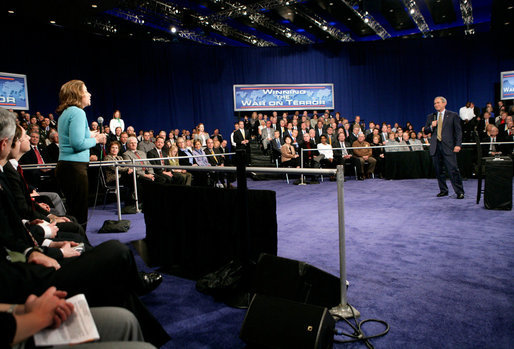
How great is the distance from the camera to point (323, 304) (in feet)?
6.32

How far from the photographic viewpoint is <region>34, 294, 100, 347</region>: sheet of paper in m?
0.93

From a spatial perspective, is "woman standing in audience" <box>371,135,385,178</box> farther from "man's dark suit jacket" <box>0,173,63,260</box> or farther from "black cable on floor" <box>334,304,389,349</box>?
"man's dark suit jacket" <box>0,173,63,260</box>

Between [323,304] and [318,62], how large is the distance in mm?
13802

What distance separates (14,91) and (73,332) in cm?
1023

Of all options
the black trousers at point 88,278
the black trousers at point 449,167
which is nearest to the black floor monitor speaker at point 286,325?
the black trousers at point 88,278

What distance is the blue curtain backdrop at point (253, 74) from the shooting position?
35.8ft

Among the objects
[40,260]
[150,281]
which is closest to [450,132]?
[150,281]

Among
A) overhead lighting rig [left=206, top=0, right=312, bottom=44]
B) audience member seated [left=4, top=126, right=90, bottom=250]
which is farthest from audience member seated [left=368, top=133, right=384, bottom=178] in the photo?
audience member seated [left=4, top=126, right=90, bottom=250]

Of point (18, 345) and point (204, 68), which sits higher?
point (204, 68)

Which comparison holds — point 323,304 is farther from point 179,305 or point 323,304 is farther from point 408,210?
point 408,210

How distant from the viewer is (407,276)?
2434mm

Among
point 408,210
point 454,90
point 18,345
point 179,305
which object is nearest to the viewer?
point 18,345

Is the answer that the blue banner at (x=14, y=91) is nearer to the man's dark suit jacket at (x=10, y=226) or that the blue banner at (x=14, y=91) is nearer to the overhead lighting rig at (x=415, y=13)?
the man's dark suit jacket at (x=10, y=226)

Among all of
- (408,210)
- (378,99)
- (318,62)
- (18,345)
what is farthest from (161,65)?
(18,345)
